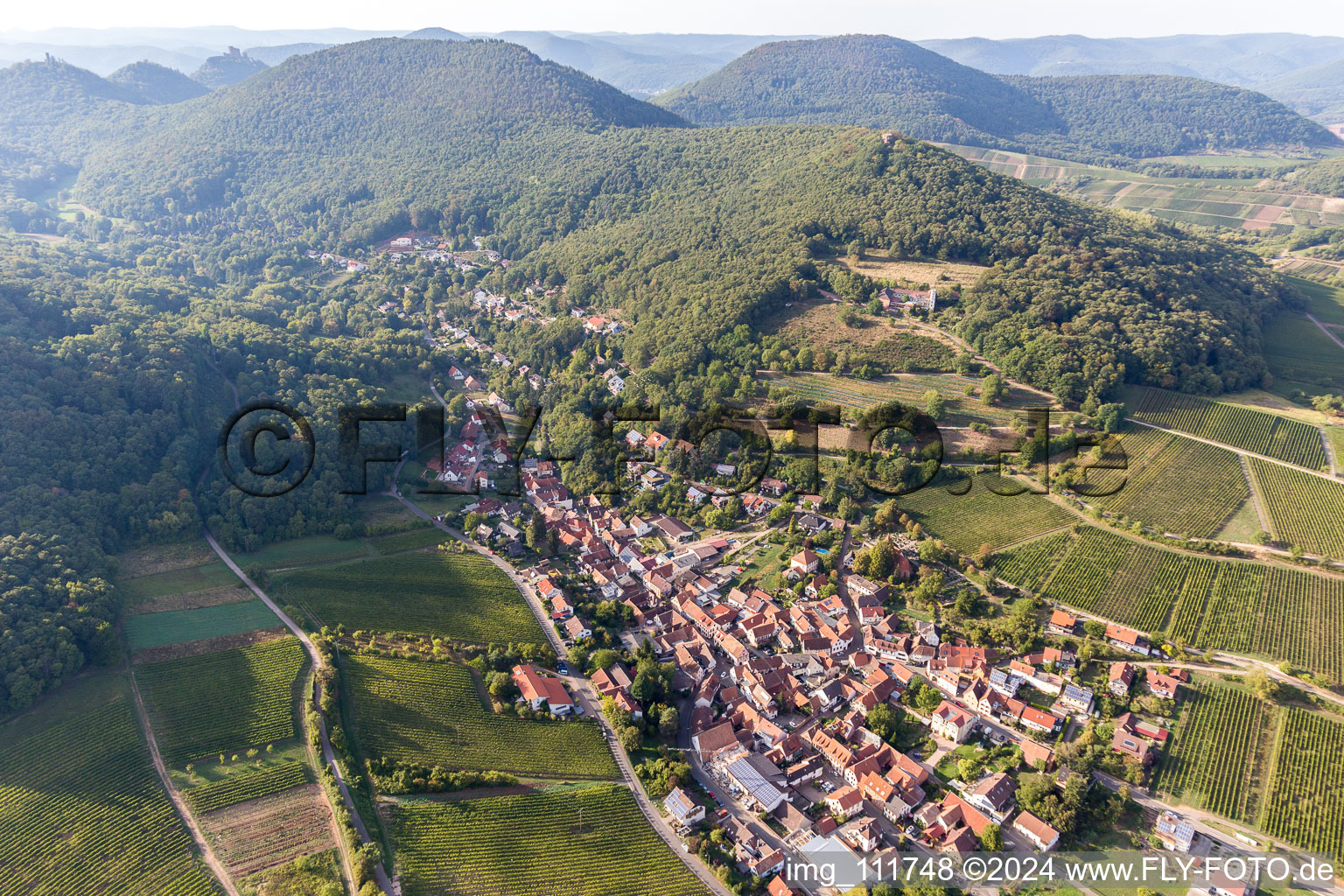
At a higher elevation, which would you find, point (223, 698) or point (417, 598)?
point (417, 598)

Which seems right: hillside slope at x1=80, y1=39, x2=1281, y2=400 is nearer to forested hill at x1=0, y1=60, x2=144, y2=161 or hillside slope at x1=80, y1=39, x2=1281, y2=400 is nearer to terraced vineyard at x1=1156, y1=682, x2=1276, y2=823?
forested hill at x1=0, y1=60, x2=144, y2=161

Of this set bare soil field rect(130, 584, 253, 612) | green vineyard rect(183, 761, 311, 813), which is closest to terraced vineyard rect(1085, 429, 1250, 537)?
green vineyard rect(183, 761, 311, 813)

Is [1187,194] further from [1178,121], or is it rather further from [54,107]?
[54,107]

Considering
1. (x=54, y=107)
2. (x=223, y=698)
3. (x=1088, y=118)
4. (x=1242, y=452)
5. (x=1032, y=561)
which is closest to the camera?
(x=223, y=698)

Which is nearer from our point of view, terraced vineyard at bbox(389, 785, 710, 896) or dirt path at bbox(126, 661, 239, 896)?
dirt path at bbox(126, 661, 239, 896)

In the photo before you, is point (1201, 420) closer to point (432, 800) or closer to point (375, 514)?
point (432, 800)

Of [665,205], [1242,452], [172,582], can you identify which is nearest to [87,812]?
[172,582]

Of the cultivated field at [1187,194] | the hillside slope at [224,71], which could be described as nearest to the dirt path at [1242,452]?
the cultivated field at [1187,194]
